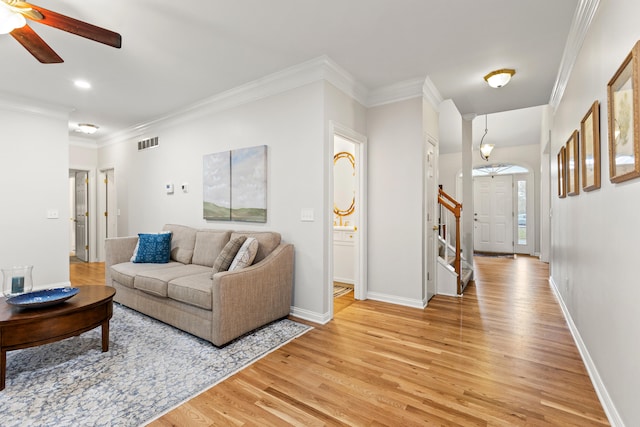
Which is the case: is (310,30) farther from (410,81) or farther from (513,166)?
(513,166)

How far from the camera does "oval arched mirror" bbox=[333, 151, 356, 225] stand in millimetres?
4987

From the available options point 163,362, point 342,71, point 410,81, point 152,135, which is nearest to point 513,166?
point 410,81

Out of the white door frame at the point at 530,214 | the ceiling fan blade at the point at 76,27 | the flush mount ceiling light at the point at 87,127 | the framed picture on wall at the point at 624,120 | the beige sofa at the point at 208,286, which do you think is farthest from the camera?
the white door frame at the point at 530,214

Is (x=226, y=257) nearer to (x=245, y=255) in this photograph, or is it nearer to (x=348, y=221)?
(x=245, y=255)

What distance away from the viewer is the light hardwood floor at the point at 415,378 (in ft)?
5.68

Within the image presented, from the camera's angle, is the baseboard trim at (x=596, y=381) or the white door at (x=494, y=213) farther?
the white door at (x=494, y=213)

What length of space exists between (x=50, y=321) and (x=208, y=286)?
103 centimetres

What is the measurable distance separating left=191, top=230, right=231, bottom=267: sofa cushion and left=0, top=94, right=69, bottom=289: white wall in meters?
2.32

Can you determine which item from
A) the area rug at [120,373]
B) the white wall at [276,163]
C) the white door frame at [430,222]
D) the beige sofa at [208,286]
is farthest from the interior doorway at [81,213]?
the white door frame at [430,222]

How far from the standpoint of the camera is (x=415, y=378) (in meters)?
2.11

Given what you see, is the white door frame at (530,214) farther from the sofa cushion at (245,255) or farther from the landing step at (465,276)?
the sofa cushion at (245,255)

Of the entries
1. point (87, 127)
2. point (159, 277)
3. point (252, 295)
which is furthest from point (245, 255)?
point (87, 127)

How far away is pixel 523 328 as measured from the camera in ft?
9.79

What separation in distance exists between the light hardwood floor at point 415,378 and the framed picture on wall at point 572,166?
1314 millimetres
